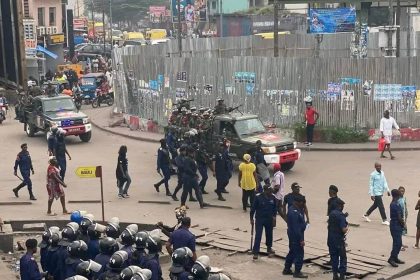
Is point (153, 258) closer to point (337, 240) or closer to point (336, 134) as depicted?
point (337, 240)

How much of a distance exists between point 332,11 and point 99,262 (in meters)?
37.2

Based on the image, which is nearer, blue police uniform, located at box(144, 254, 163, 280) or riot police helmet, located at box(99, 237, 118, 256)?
blue police uniform, located at box(144, 254, 163, 280)

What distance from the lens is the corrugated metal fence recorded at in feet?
94.3

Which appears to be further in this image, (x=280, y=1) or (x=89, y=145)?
(x=280, y=1)

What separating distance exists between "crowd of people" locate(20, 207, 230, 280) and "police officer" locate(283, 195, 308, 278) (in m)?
2.07

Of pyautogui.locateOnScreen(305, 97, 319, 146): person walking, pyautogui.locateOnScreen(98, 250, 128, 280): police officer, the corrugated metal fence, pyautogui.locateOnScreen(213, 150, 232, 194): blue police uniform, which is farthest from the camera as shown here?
the corrugated metal fence

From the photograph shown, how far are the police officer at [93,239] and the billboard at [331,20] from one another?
34.6m

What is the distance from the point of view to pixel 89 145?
102 ft

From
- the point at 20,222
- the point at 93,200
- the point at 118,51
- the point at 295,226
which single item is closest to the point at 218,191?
the point at 93,200

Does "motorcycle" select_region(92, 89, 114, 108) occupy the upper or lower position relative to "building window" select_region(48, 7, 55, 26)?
lower

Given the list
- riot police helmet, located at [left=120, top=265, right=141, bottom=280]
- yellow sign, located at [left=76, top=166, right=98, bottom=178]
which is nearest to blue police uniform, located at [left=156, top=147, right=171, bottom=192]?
yellow sign, located at [left=76, top=166, right=98, bottom=178]

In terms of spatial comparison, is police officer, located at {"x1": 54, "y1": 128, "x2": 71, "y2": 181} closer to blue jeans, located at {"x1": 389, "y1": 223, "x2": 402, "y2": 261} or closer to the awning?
blue jeans, located at {"x1": 389, "y1": 223, "x2": 402, "y2": 261}

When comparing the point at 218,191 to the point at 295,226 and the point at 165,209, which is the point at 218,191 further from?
the point at 295,226

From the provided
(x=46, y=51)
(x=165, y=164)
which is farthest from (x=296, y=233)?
(x=46, y=51)
